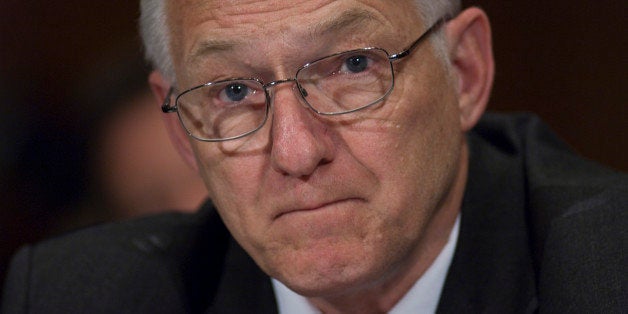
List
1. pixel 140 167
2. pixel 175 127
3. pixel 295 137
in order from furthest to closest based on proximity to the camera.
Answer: pixel 140 167
pixel 175 127
pixel 295 137

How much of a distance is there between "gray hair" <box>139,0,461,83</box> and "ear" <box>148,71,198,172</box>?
0.10ft

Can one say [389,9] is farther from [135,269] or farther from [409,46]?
[135,269]

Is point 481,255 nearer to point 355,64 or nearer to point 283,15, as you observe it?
point 355,64

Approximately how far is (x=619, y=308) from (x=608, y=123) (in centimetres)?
165

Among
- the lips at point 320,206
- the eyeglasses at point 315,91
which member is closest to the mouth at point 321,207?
the lips at point 320,206

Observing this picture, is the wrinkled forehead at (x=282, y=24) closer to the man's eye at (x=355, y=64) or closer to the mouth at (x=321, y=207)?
the man's eye at (x=355, y=64)

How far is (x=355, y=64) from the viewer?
1.79 m

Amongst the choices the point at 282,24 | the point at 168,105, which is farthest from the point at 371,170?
the point at 168,105

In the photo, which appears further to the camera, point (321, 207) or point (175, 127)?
point (175, 127)

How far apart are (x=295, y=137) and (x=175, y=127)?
0.51 m

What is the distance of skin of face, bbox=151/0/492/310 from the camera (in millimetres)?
1721

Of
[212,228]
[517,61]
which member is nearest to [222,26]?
[212,228]

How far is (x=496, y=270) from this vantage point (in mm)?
1976

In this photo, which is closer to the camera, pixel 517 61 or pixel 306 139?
pixel 306 139
